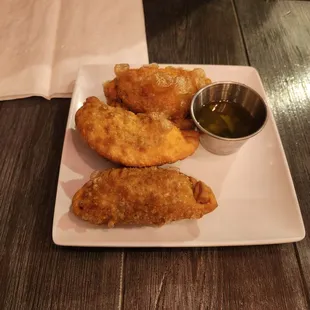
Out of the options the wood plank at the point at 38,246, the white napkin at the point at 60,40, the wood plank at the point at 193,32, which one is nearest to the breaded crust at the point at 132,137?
the wood plank at the point at 38,246

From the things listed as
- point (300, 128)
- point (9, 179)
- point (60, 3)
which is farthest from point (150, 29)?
point (9, 179)

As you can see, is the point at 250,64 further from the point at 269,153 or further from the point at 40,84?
the point at 40,84

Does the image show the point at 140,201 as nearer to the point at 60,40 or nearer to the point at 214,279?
the point at 214,279

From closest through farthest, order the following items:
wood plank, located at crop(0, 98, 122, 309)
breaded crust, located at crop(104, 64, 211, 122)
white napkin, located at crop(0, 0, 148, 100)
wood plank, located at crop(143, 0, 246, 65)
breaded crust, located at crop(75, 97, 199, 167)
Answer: wood plank, located at crop(0, 98, 122, 309) < breaded crust, located at crop(75, 97, 199, 167) < breaded crust, located at crop(104, 64, 211, 122) < white napkin, located at crop(0, 0, 148, 100) < wood plank, located at crop(143, 0, 246, 65)

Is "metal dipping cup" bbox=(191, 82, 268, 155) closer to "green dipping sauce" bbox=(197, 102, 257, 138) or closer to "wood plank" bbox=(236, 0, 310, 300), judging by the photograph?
"green dipping sauce" bbox=(197, 102, 257, 138)

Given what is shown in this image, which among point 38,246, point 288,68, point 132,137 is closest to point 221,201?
point 132,137

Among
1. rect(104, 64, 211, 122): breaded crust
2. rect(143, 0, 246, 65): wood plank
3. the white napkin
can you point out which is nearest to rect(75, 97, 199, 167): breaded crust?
rect(104, 64, 211, 122): breaded crust
